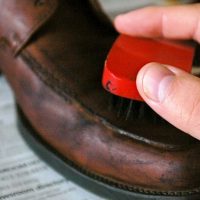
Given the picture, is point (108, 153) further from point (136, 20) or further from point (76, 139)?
point (136, 20)

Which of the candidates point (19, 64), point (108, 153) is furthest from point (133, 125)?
point (19, 64)

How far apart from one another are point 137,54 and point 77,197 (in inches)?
5.6

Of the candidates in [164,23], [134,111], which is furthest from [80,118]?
[164,23]

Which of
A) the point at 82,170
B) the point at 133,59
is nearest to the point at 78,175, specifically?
the point at 82,170

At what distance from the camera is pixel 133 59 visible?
0.44 meters

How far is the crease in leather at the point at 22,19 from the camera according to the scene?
0.49m

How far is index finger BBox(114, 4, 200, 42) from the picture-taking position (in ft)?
1.72

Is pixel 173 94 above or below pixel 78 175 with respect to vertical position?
above

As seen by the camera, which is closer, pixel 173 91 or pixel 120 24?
pixel 173 91

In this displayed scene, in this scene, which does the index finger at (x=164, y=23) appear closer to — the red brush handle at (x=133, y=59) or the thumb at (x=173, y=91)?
the red brush handle at (x=133, y=59)

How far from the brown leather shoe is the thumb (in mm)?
39

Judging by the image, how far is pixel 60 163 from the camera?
0.47 meters

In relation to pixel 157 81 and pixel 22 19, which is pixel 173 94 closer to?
pixel 157 81

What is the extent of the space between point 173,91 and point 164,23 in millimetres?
173
